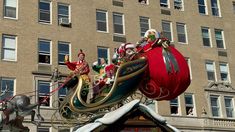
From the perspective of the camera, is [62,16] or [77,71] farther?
[62,16]

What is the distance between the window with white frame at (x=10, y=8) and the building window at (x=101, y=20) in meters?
6.23

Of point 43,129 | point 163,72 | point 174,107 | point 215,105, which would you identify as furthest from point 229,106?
point 163,72

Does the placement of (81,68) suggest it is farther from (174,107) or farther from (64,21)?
(174,107)

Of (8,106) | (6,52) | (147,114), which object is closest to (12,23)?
(6,52)

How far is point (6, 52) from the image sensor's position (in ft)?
98.5

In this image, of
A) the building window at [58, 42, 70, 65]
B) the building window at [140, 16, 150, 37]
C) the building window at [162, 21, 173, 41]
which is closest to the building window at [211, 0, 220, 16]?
the building window at [162, 21, 173, 41]

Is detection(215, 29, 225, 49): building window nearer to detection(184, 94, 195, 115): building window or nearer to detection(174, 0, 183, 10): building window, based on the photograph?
detection(174, 0, 183, 10): building window

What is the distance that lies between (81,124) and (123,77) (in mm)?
1831

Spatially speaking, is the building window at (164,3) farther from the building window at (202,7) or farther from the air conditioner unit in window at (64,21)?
the air conditioner unit in window at (64,21)

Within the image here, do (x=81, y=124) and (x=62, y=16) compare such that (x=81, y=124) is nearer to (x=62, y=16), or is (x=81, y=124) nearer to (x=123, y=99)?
(x=123, y=99)

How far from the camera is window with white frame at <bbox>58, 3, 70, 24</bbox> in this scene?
3250cm

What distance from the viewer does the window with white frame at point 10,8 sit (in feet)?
102

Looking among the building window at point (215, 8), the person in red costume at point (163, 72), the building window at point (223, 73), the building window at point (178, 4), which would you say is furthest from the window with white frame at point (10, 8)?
the person in red costume at point (163, 72)

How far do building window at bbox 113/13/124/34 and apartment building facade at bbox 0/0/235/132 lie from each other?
0.08 m
